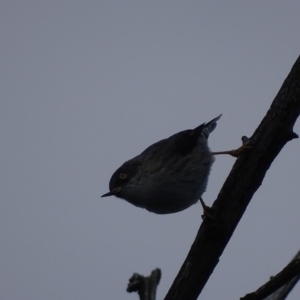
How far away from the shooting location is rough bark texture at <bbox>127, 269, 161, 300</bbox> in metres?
3.33

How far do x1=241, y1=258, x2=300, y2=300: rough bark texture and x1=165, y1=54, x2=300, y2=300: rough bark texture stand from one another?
43.9 inches

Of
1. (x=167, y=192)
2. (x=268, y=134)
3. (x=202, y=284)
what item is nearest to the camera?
(x=202, y=284)

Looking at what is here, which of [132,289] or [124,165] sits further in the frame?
[124,165]

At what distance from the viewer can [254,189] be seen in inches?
170

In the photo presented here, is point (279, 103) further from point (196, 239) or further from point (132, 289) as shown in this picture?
point (132, 289)

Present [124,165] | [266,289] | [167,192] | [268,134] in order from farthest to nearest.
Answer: [124,165] → [167,192] → [268,134] → [266,289]

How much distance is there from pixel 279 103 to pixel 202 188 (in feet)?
9.44

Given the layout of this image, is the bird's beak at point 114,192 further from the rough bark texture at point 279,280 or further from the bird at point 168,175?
the rough bark texture at point 279,280

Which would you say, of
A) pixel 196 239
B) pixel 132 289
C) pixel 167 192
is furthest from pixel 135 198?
pixel 132 289

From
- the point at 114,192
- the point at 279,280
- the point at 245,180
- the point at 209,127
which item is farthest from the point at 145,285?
the point at 209,127

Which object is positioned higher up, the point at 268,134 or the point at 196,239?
the point at 268,134

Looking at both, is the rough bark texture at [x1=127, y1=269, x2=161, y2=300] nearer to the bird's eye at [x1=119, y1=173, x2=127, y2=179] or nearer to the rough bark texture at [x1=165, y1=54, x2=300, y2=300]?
the rough bark texture at [x1=165, y1=54, x2=300, y2=300]

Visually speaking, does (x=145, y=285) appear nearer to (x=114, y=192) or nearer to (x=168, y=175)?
(x=168, y=175)

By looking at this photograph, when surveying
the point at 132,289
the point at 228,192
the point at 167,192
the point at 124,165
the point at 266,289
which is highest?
the point at 124,165
